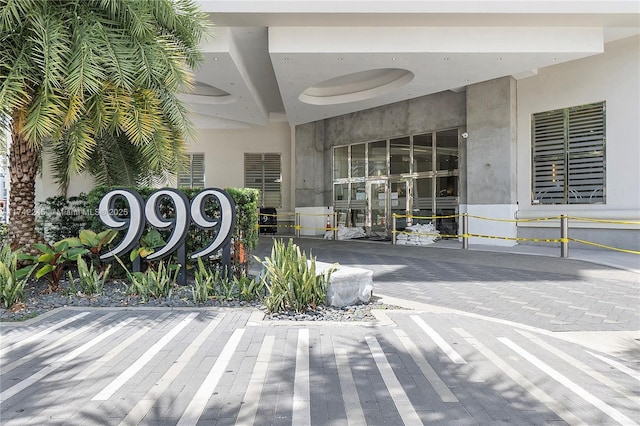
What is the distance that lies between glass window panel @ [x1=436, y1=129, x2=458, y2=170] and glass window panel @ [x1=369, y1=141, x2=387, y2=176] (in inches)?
104

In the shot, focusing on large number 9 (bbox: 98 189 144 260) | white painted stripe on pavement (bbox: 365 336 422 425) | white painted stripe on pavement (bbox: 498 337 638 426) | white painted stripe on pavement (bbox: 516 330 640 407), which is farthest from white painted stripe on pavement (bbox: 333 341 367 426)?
large number 9 (bbox: 98 189 144 260)

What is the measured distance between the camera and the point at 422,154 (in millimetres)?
17344

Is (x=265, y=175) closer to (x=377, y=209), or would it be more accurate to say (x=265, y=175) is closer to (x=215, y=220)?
(x=377, y=209)

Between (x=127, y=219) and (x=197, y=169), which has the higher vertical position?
(x=197, y=169)

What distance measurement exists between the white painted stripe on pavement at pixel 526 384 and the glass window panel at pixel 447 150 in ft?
41.6

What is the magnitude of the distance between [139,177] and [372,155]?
38.7 feet

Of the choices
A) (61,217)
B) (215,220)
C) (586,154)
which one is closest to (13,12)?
(215,220)

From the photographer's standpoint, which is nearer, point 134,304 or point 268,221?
point 134,304

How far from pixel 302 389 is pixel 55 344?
2.69 metres

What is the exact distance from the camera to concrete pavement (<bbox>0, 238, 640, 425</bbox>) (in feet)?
9.58

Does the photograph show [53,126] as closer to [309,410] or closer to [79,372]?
[79,372]

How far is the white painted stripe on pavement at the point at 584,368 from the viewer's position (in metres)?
3.27

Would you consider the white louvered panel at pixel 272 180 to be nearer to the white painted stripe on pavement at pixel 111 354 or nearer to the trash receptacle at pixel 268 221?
the trash receptacle at pixel 268 221

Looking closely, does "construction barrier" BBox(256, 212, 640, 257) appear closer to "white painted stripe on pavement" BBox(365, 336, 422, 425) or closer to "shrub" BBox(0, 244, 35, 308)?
"white painted stripe on pavement" BBox(365, 336, 422, 425)
